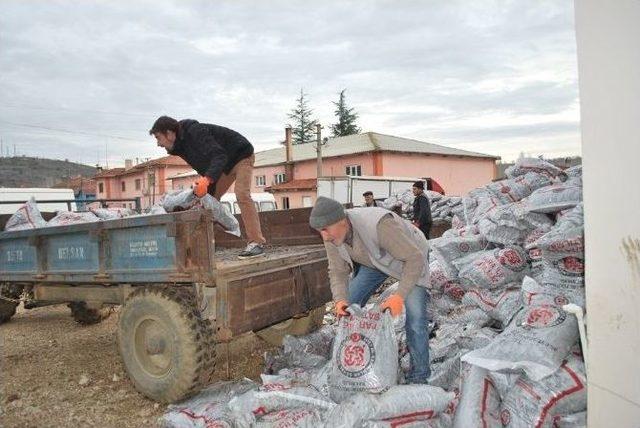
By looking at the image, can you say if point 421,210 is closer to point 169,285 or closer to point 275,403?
point 169,285

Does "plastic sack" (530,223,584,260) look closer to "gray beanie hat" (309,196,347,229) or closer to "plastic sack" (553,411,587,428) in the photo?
"plastic sack" (553,411,587,428)

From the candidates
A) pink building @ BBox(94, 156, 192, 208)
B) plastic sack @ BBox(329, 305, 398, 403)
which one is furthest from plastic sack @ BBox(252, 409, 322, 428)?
pink building @ BBox(94, 156, 192, 208)

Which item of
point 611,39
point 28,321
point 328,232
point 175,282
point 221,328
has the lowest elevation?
point 28,321

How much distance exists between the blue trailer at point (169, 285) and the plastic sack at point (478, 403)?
4.99 feet

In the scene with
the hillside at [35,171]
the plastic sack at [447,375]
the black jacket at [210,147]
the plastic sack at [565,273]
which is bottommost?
the plastic sack at [447,375]

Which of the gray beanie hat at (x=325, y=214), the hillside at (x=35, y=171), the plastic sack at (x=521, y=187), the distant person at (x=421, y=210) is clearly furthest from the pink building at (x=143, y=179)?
the gray beanie hat at (x=325, y=214)

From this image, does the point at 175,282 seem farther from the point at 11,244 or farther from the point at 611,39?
the point at 611,39

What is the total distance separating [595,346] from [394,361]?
1.17 metres

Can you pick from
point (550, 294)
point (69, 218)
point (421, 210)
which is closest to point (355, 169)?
point (421, 210)

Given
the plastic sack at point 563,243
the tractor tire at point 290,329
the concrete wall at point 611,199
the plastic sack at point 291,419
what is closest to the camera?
the concrete wall at point 611,199

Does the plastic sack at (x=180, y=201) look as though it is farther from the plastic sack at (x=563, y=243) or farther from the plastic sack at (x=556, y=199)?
the plastic sack at (x=556, y=199)

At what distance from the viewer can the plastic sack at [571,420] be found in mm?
2516

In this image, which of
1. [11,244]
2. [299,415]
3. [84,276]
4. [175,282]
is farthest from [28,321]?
[299,415]

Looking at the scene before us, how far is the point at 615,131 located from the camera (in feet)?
6.61
